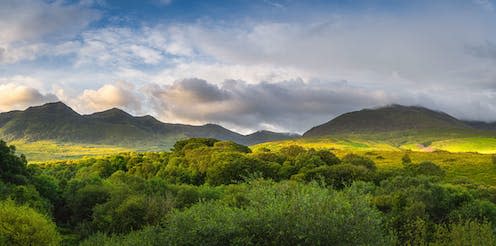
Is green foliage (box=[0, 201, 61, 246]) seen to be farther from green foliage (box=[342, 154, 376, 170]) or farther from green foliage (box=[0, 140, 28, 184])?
green foliage (box=[342, 154, 376, 170])

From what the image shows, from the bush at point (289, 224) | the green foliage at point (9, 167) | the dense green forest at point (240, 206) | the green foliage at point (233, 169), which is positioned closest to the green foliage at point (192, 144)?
the dense green forest at point (240, 206)

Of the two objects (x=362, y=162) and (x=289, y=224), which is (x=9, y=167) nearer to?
(x=289, y=224)

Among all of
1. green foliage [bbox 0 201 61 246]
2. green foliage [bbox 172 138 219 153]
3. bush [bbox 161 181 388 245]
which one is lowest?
green foliage [bbox 0 201 61 246]

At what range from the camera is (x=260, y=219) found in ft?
116

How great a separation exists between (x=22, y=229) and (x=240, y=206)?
28.4 meters

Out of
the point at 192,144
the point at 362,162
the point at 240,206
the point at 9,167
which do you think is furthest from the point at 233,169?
the point at 192,144

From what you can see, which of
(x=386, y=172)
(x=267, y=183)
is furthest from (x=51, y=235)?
(x=386, y=172)

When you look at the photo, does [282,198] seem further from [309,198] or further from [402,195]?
[402,195]

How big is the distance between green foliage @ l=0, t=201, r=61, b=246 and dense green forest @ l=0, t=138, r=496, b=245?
0.37 ft

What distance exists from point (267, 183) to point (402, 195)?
34640mm

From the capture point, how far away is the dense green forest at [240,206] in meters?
35.2

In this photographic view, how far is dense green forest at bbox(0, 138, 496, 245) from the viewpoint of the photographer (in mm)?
35219

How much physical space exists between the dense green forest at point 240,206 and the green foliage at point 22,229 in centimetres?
11

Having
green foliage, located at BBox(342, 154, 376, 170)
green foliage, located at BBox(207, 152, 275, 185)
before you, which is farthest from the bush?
green foliage, located at BBox(342, 154, 376, 170)
